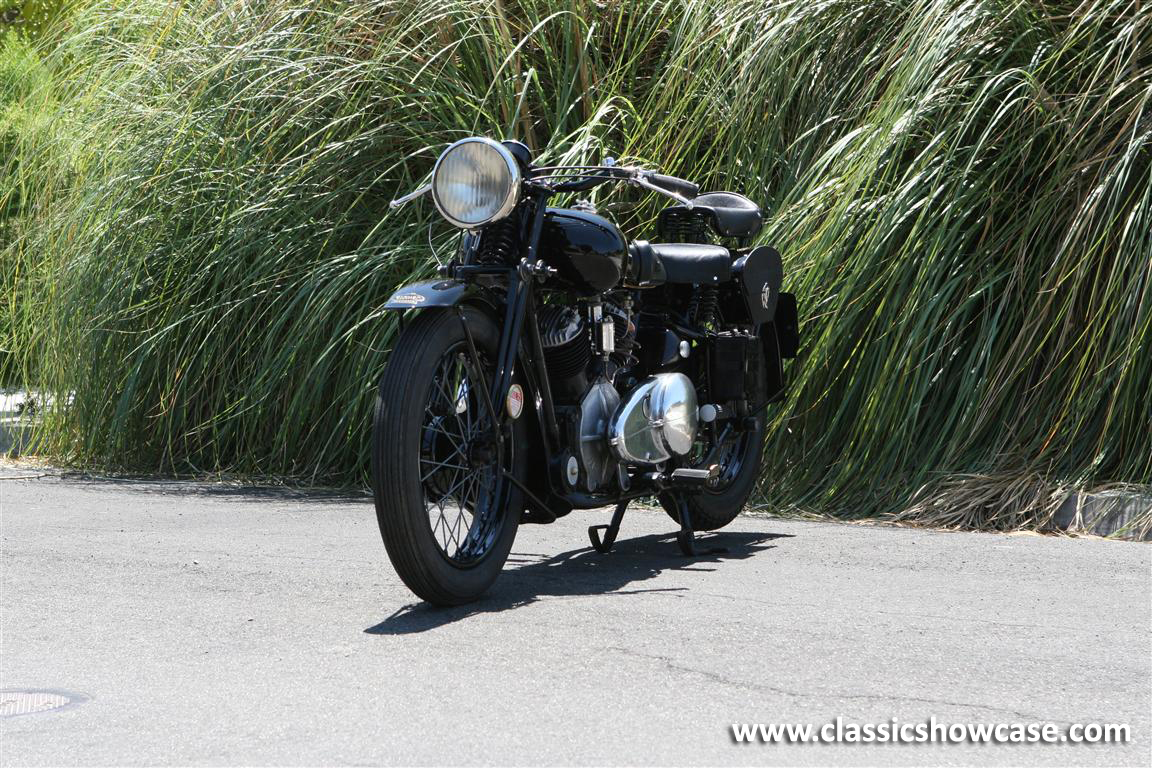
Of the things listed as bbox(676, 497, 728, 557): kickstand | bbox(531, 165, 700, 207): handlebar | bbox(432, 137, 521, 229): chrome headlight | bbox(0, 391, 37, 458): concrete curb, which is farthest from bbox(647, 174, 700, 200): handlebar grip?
bbox(0, 391, 37, 458): concrete curb

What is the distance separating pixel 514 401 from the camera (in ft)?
14.7

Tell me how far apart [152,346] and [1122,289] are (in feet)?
15.5

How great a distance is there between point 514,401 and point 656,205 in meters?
2.76

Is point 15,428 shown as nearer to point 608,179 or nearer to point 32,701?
point 608,179

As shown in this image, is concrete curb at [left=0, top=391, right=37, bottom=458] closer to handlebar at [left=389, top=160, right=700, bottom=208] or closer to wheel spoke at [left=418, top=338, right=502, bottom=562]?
handlebar at [left=389, top=160, right=700, bottom=208]

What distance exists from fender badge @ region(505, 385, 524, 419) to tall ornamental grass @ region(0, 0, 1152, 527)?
4.41ft

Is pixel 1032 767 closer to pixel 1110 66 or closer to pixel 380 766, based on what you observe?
pixel 380 766

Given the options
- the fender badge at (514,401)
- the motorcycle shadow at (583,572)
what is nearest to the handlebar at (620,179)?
the fender badge at (514,401)

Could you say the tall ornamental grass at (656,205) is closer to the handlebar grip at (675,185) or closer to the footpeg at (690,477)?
the handlebar grip at (675,185)

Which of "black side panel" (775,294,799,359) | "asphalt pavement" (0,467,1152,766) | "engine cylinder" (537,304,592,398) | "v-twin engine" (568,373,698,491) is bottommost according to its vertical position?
"asphalt pavement" (0,467,1152,766)

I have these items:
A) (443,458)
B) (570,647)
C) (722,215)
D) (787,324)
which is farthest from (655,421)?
(570,647)

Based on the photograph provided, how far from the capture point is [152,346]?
294 inches

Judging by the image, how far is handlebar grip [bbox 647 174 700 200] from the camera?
4.76m

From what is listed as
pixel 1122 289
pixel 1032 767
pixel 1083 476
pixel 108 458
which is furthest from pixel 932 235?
pixel 108 458
